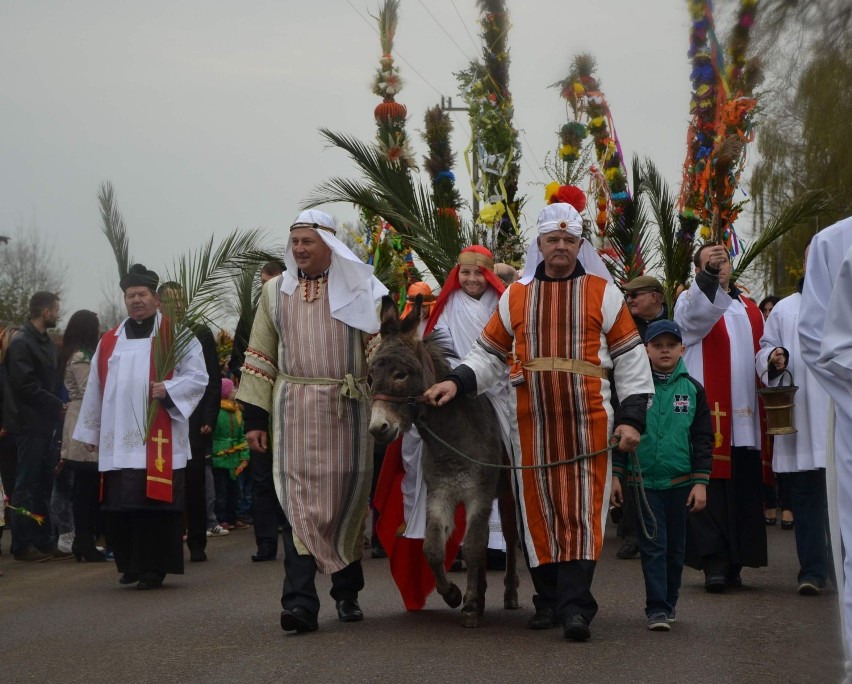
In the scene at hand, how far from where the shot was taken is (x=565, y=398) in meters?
7.48

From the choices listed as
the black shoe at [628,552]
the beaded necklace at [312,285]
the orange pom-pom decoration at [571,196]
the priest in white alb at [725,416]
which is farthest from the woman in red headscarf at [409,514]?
the black shoe at [628,552]

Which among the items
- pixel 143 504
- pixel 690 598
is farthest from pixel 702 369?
pixel 143 504

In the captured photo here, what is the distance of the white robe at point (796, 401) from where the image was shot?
30.4 feet

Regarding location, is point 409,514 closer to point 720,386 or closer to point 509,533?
point 509,533

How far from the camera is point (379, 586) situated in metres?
9.91

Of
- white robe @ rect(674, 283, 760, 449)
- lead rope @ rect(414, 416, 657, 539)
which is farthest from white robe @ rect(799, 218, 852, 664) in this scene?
white robe @ rect(674, 283, 760, 449)

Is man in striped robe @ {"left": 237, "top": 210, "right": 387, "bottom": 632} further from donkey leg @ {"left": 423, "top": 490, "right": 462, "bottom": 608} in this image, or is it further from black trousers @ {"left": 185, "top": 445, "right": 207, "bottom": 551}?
black trousers @ {"left": 185, "top": 445, "right": 207, "bottom": 551}

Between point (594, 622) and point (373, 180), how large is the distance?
6.94 meters

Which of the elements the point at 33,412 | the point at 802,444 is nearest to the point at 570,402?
the point at 802,444

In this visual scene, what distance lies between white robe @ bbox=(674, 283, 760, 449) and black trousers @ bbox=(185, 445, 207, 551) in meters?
4.65

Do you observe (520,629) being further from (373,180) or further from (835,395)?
(373,180)

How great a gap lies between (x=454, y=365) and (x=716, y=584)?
223 cm

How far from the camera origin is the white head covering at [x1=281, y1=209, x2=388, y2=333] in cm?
806

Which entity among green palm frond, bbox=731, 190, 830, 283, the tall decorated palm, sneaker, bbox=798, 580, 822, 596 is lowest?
sneaker, bbox=798, 580, 822, 596
